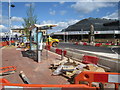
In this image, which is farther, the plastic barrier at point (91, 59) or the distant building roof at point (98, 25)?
the distant building roof at point (98, 25)

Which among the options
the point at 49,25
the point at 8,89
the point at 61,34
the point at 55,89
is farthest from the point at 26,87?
the point at 61,34

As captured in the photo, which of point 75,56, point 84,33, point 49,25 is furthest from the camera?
point 84,33

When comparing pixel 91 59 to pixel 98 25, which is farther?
pixel 98 25

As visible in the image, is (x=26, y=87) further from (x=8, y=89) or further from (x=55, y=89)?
(x=55, y=89)

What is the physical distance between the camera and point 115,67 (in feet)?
23.0

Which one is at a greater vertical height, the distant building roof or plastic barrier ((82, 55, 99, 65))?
the distant building roof

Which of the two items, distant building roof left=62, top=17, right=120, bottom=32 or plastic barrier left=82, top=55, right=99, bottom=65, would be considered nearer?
plastic barrier left=82, top=55, right=99, bottom=65

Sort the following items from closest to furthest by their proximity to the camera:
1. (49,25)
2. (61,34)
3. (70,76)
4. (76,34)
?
(70,76), (49,25), (76,34), (61,34)

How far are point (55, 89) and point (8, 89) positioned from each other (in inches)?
53.5

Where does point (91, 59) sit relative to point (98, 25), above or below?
below

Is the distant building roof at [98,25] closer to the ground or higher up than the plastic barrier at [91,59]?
higher up

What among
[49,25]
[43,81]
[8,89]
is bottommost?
[43,81]

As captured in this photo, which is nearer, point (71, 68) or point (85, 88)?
point (85, 88)

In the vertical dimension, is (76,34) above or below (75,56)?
above
